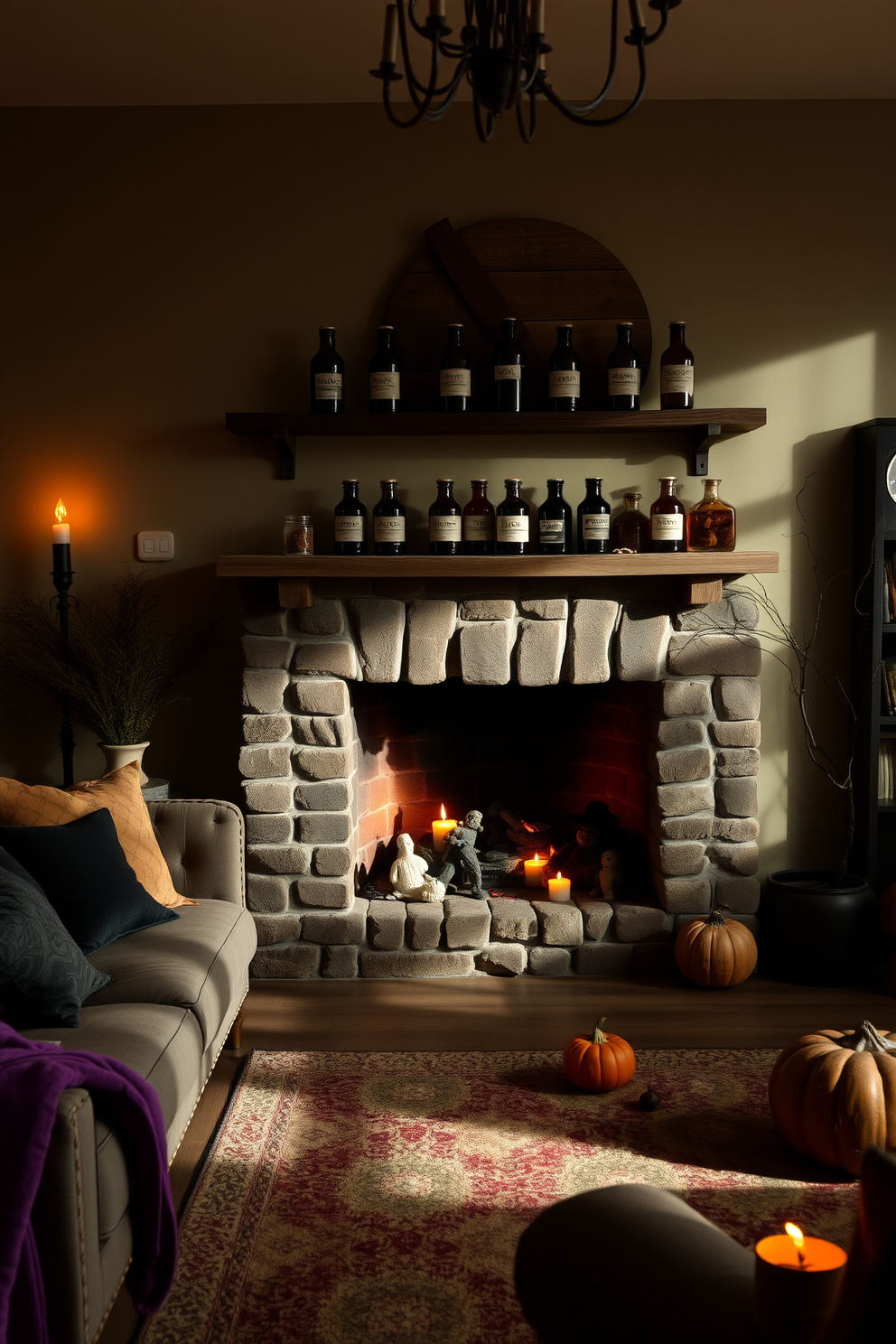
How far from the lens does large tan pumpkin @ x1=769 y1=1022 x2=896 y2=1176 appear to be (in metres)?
1.91

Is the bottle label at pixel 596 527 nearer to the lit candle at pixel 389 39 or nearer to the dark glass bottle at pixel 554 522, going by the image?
the dark glass bottle at pixel 554 522

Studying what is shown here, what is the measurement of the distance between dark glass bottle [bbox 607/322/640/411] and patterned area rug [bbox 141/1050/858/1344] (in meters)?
1.80

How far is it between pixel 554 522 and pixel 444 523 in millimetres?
320

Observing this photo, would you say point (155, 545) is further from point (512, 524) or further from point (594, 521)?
point (594, 521)

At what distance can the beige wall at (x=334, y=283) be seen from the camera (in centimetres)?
310

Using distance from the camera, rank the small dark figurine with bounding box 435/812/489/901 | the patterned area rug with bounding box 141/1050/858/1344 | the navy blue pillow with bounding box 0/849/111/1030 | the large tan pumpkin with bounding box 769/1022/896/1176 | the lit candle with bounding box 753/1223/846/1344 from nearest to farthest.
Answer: the lit candle with bounding box 753/1223/846/1344
the patterned area rug with bounding box 141/1050/858/1344
the navy blue pillow with bounding box 0/849/111/1030
the large tan pumpkin with bounding box 769/1022/896/1176
the small dark figurine with bounding box 435/812/489/901

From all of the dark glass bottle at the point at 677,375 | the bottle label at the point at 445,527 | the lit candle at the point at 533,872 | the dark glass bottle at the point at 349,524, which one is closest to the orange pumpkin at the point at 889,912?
the lit candle at the point at 533,872

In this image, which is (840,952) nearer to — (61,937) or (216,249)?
(61,937)

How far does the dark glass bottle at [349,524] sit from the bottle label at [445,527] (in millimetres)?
220

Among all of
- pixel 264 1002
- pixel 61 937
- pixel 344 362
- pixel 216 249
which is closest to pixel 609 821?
pixel 264 1002

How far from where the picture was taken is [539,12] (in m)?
1.29

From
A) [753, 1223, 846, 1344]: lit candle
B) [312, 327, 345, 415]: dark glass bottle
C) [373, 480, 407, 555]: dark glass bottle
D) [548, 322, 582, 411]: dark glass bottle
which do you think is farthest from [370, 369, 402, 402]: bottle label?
[753, 1223, 846, 1344]: lit candle

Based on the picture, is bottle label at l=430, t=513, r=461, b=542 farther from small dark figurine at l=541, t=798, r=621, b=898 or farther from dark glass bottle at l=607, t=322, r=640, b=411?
small dark figurine at l=541, t=798, r=621, b=898

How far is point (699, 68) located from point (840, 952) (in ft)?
8.40
